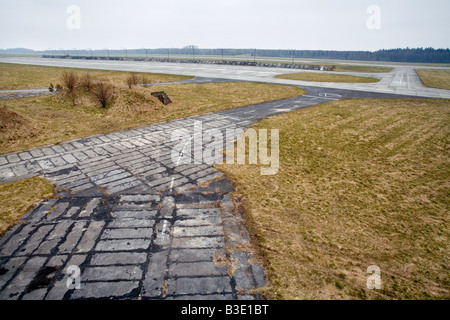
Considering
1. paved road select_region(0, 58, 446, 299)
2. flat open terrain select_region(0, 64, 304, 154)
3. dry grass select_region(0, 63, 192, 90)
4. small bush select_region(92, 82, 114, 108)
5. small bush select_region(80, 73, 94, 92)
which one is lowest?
paved road select_region(0, 58, 446, 299)

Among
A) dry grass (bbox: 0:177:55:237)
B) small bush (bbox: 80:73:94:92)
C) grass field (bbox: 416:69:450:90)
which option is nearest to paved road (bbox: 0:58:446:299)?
dry grass (bbox: 0:177:55:237)

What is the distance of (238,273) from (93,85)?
15.4 meters

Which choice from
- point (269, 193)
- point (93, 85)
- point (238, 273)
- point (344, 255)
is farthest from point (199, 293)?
point (93, 85)

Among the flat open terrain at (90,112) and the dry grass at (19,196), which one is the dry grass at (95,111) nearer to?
the flat open terrain at (90,112)

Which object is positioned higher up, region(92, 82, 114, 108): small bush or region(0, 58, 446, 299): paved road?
region(92, 82, 114, 108): small bush

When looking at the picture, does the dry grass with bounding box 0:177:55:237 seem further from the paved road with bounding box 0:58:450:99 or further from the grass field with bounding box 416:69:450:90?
the grass field with bounding box 416:69:450:90

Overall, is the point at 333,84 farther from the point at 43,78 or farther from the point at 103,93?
the point at 43,78

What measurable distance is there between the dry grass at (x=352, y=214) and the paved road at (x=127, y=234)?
0.59 m

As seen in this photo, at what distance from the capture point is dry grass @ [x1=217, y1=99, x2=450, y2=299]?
338 centimetres

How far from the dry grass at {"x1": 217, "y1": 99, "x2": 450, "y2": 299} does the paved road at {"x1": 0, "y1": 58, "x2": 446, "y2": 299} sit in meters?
0.59

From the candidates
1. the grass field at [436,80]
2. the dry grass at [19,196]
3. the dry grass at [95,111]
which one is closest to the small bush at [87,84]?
the dry grass at [95,111]

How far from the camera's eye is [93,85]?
48.3 ft

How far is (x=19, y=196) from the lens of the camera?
519cm

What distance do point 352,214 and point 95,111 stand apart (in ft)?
42.6
